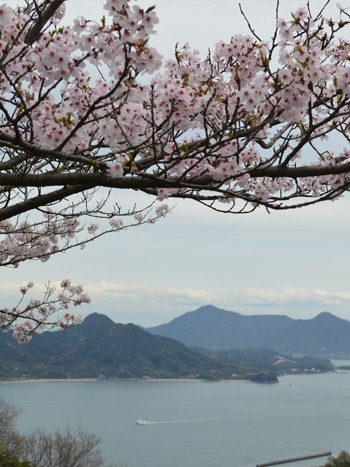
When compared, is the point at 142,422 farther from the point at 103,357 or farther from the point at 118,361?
the point at 103,357

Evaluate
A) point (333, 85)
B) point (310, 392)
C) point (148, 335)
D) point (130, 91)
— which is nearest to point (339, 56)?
point (333, 85)

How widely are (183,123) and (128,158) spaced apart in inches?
23.7

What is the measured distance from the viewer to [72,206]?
20.2 ft

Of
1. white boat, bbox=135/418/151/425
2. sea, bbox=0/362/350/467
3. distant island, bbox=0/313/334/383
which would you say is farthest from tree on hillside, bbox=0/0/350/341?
distant island, bbox=0/313/334/383

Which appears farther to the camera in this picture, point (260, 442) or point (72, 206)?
point (260, 442)

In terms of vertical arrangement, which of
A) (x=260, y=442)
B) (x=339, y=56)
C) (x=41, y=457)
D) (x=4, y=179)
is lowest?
(x=260, y=442)

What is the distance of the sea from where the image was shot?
58656 millimetres

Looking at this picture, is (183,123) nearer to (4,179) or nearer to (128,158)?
(128,158)

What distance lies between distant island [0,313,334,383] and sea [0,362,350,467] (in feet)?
46.8

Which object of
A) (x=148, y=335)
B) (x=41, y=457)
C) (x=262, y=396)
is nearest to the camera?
(x=41, y=457)

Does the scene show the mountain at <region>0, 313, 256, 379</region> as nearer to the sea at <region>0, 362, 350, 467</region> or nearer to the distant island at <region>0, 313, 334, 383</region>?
the distant island at <region>0, 313, 334, 383</region>

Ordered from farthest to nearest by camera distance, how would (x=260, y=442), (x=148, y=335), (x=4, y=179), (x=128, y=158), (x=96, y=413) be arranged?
(x=148, y=335) → (x=96, y=413) → (x=260, y=442) → (x=4, y=179) → (x=128, y=158)

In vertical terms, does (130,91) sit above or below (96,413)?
above

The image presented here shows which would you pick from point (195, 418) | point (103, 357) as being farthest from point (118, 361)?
point (195, 418)
